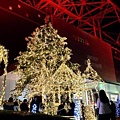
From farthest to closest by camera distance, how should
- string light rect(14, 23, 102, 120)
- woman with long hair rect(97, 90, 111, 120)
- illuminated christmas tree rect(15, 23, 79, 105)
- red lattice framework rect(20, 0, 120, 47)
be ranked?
red lattice framework rect(20, 0, 120, 47) → illuminated christmas tree rect(15, 23, 79, 105) → string light rect(14, 23, 102, 120) → woman with long hair rect(97, 90, 111, 120)

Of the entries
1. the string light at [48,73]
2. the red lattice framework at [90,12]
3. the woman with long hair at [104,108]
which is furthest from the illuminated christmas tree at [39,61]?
the red lattice framework at [90,12]

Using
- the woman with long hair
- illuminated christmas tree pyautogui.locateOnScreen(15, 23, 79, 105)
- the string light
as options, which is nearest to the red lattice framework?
illuminated christmas tree pyautogui.locateOnScreen(15, 23, 79, 105)

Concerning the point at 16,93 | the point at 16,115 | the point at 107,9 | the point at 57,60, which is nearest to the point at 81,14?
the point at 107,9

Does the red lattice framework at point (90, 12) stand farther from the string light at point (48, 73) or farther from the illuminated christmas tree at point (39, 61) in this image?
the string light at point (48, 73)

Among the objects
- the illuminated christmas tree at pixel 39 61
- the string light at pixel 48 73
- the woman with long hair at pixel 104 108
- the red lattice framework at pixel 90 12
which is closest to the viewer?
the woman with long hair at pixel 104 108

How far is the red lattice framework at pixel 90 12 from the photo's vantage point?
22.9m

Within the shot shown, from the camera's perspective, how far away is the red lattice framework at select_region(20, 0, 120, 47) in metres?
22.9

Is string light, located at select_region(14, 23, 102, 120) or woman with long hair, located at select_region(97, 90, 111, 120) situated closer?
woman with long hair, located at select_region(97, 90, 111, 120)

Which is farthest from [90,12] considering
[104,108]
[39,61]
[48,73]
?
[104,108]

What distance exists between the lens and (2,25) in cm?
1506

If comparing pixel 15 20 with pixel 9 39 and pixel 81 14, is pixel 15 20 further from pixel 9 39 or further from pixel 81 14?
pixel 81 14

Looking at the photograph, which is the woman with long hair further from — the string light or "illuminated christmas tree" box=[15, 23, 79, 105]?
"illuminated christmas tree" box=[15, 23, 79, 105]

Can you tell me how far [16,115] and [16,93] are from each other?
9.12 m

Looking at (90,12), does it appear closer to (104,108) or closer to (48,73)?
(48,73)
